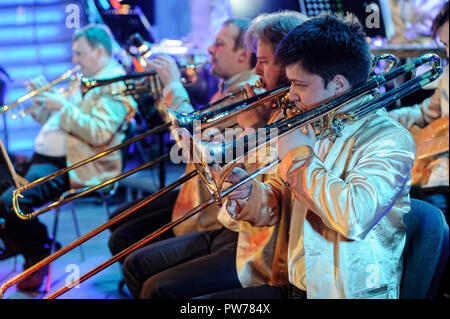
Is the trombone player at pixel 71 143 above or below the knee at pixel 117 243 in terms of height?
above

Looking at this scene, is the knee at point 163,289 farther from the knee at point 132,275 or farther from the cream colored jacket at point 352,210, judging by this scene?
the cream colored jacket at point 352,210

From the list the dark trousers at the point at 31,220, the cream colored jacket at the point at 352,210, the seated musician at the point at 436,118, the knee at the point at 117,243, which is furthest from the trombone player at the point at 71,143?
the cream colored jacket at the point at 352,210

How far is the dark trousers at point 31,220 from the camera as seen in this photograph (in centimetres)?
279

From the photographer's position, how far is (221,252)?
6.12 ft

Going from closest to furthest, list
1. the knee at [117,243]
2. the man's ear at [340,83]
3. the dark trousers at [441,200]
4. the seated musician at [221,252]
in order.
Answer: the man's ear at [340,83] → the seated musician at [221,252] → the dark trousers at [441,200] → the knee at [117,243]

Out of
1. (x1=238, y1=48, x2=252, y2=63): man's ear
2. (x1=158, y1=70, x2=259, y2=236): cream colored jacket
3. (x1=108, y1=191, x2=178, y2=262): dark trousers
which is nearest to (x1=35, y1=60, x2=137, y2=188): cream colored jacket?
(x1=108, y1=191, x2=178, y2=262): dark trousers

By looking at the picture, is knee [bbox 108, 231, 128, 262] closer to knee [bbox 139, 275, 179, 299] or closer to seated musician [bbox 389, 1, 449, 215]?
knee [bbox 139, 275, 179, 299]

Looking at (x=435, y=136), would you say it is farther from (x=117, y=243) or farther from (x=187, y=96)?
(x=117, y=243)

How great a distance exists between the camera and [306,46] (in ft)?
4.44

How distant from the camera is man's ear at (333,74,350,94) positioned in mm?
1351

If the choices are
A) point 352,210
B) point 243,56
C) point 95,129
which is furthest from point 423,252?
point 95,129

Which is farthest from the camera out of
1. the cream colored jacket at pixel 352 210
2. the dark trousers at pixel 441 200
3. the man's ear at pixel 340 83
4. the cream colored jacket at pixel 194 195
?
the dark trousers at pixel 441 200

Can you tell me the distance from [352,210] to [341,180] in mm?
86

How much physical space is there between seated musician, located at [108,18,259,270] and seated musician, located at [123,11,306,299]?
0.16 metres
